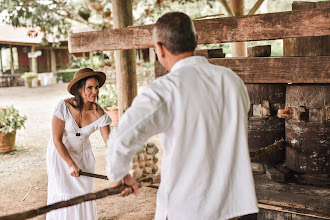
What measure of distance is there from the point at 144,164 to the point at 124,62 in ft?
5.23

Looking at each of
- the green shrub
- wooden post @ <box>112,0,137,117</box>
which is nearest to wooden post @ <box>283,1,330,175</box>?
wooden post @ <box>112,0,137,117</box>

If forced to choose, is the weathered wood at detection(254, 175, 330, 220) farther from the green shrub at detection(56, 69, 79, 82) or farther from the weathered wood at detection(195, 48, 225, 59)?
the green shrub at detection(56, 69, 79, 82)

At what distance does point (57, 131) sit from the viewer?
3127mm

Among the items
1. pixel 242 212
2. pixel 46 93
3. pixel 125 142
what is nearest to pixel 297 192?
pixel 242 212

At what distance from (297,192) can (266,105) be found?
2.66ft

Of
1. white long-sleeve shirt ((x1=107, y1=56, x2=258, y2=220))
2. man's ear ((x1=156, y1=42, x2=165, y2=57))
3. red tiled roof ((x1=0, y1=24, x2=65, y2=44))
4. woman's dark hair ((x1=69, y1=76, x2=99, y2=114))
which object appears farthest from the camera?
red tiled roof ((x1=0, y1=24, x2=65, y2=44))

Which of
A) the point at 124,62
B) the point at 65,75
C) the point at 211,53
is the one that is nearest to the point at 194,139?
the point at 211,53

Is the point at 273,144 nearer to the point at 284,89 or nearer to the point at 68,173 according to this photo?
the point at 284,89

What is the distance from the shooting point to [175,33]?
62.1 inches

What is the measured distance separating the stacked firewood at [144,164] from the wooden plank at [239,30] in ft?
7.57

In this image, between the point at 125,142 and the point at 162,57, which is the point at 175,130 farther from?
the point at 162,57

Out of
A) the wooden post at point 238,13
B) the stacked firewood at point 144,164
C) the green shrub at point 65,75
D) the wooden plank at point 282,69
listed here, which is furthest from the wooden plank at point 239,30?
the green shrub at point 65,75

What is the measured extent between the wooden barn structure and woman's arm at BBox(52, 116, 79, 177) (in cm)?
83

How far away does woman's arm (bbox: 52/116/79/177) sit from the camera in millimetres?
3046
